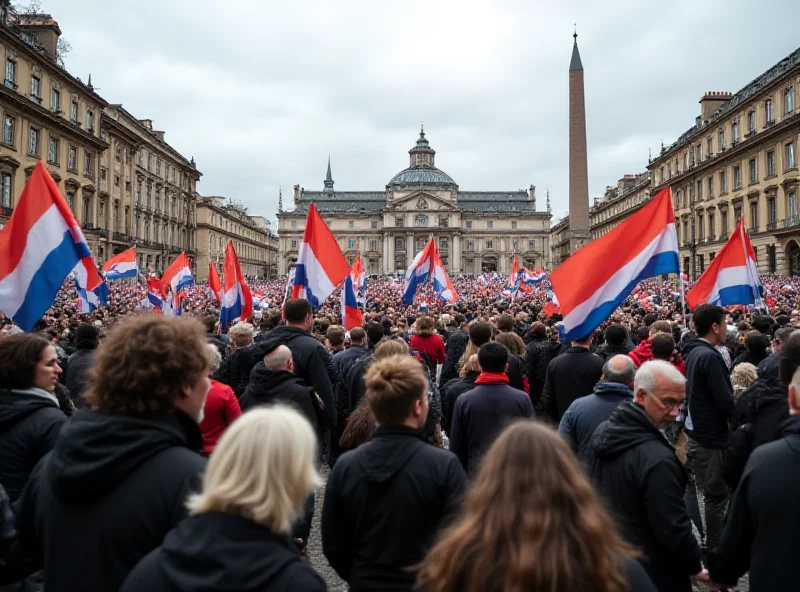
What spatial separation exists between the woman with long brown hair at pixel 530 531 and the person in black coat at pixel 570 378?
13.2ft

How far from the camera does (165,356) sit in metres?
2.20

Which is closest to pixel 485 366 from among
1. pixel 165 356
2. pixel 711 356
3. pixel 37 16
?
pixel 711 356

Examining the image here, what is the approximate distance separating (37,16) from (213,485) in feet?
151

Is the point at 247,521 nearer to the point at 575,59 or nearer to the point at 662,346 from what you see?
the point at 662,346

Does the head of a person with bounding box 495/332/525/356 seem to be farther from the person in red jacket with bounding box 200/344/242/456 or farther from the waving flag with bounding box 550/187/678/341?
the person in red jacket with bounding box 200/344/242/456

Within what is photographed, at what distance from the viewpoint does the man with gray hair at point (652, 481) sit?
2.77m

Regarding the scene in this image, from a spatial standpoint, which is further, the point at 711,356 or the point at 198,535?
the point at 711,356

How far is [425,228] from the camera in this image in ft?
341

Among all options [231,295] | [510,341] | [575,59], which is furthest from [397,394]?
[575,59]

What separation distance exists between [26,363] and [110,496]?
65.9 inches

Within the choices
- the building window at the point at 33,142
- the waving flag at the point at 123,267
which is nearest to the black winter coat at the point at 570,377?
the waving flag at the point at 123,267

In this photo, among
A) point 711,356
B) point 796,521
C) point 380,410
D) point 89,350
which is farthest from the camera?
point 89,350

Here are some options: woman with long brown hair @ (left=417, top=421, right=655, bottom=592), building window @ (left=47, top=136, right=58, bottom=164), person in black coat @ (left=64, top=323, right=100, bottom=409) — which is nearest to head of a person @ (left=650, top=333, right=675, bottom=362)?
woman with long brown hair @ (left=417, top=421, right=655, bottom=592)

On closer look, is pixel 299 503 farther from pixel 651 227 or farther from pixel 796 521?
pixel 651 227
